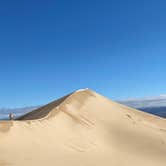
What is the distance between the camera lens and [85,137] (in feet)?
48.2

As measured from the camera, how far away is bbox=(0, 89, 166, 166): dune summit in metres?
11.9

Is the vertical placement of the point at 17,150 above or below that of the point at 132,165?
above

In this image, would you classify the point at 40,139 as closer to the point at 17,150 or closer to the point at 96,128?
the point at 17,150

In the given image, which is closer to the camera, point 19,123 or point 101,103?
point 19,123

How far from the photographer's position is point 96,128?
16.2 meters

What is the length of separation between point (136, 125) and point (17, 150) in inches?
296

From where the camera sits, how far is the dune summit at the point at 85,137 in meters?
11.9

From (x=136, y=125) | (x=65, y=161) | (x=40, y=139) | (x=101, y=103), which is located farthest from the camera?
(x=101, y=103)

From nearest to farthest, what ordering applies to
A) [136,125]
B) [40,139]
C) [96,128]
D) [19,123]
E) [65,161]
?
[65,161], [40,139], [19,123], [96,128], [136,125]

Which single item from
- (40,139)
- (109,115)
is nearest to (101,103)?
(109,115)

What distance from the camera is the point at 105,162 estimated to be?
12.2 metres

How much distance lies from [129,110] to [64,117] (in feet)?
16.4

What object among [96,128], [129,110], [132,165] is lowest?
[132,165]

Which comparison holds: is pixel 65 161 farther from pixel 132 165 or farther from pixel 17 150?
pixel 132 165
